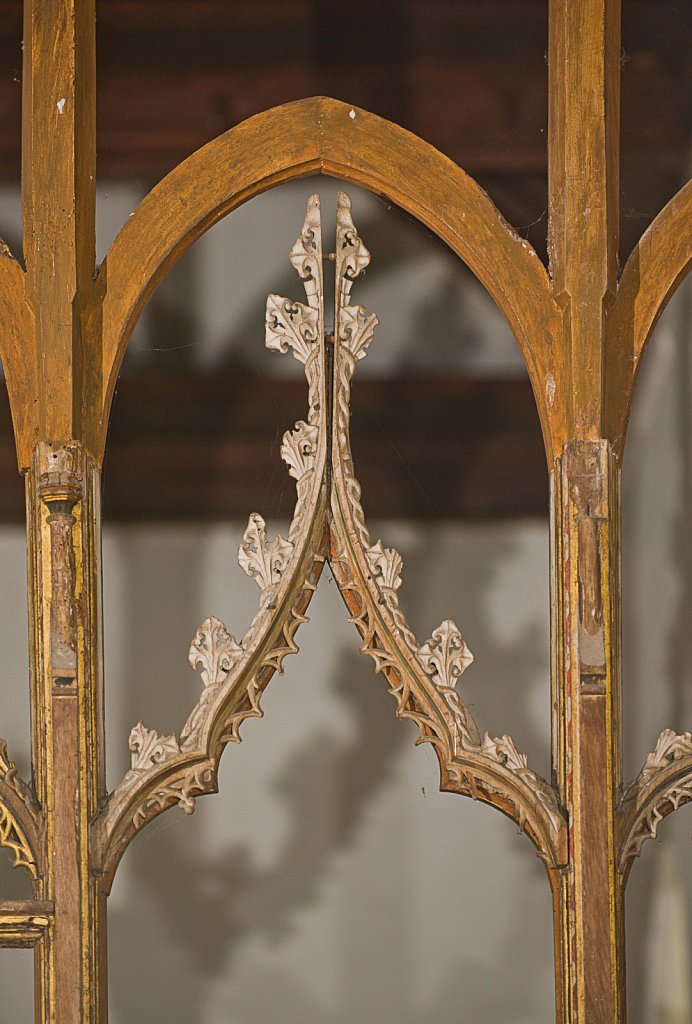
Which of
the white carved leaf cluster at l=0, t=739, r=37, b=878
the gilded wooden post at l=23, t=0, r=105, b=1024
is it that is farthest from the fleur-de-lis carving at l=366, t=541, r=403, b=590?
the white carved leaf cluster at l=0, t=739, r=37, b=878

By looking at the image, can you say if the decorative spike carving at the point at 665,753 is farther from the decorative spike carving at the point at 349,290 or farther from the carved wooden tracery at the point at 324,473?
the decorative spike carving at the point at 349,290

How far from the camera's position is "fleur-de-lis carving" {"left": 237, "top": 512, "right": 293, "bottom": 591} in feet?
8.07

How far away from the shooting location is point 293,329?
8.29ft

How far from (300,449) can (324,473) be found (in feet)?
0.19

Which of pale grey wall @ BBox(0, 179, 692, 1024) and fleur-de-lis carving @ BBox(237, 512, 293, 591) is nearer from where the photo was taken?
fleur-de-lis carving @ BBox(237, 512, 293, 591)

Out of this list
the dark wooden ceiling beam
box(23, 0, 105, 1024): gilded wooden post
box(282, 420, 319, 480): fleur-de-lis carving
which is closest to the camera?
box(23, 0, 105, 1024): gilded wooden post

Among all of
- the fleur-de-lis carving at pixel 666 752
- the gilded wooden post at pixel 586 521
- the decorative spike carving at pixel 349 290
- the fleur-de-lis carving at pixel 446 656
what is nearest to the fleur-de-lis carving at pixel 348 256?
the decorative spike carving at pixel 349 290

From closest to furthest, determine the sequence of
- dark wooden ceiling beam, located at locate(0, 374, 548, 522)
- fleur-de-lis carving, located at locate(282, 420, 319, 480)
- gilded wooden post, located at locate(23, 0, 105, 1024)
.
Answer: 1. gilded wooden post, located at locate(23, 0, 105, 1024)
2. fleur-de-lis carving, located at locate(282, 420, 319, 480)
3. dark wooden ceiling beam, located at locate(0, 374, 548, 522)

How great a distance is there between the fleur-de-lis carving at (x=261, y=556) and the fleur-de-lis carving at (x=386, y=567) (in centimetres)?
Result: 13

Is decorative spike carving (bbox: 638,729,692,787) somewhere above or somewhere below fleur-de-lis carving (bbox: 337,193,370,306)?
below

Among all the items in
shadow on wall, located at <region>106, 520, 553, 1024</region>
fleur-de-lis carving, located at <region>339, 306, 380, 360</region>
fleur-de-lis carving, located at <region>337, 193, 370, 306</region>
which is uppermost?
fleur-de-lis carving, located at <region>337, 193, 370, 306</region>

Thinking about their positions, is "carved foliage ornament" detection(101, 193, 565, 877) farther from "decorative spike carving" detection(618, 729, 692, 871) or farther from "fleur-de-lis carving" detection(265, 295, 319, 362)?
"decorative spike carving" detection(618, 729, 692, 871)

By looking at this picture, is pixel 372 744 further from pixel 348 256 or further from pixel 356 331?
pixel 348 256

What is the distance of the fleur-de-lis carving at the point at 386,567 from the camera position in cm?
246
